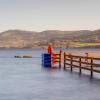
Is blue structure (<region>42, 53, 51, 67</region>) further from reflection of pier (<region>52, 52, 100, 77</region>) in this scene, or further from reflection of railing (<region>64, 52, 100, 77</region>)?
reflection of railing (<region>64, 52, 100, 77</region>)

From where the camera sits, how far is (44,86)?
74.5 ft

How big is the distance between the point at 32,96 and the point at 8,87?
3.89 m

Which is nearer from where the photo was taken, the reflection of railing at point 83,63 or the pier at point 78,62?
the reflection of railing at point 83,63

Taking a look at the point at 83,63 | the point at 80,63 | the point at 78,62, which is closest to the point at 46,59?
the point at 78,62

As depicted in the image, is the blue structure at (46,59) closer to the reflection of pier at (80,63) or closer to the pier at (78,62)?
the pier at (78,62)

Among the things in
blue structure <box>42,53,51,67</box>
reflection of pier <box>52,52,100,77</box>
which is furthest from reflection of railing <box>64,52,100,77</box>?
blue structure <box>42,53,51,67</box>

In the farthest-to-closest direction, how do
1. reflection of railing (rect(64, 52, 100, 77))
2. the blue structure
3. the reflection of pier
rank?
the blue structure, the reflection of pier, reflection of railing (rect(64, 52, 100, 77))

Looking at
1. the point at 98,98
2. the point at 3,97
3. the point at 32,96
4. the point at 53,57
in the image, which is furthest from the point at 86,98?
the point at 53,57

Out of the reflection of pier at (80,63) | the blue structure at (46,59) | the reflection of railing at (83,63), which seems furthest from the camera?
the blue structure at (46,59)

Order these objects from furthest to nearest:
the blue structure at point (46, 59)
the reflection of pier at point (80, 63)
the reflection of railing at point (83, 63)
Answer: the blue structure at point (46, 59) < the reflection of pier at point (80, 63) < the reflection of railing at point (83, 63)

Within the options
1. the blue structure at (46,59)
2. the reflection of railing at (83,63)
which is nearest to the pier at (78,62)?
the reflection of railing at (83,63)

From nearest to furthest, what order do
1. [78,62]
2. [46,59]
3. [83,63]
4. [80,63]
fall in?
[83,63]
[80,63]
[78,62]
[46,59]

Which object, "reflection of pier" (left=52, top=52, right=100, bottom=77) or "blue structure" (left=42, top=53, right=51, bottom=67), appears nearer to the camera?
"reflection of pier" (left=52, top=52, right=100, bottom=77)

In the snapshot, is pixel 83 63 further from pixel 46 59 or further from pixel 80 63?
Result: pixel 46 59
